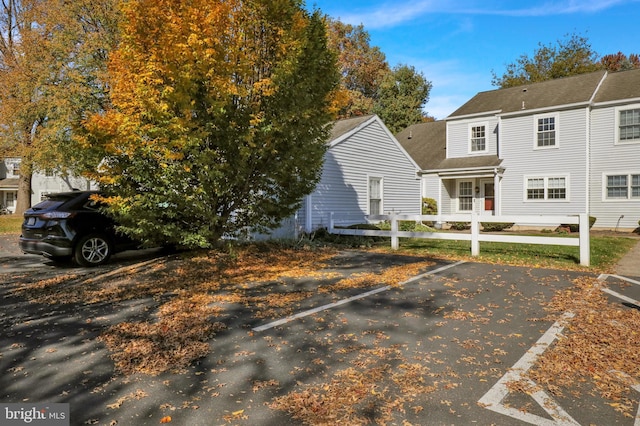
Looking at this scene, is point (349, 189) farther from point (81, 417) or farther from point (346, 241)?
point (81, 417)

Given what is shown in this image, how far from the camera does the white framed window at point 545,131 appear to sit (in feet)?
65.1

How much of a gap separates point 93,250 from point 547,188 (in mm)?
20313

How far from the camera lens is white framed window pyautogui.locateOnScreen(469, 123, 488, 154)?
2278 centimetres

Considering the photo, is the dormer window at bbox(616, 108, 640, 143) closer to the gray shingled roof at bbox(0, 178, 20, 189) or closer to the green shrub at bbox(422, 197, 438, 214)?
the green shrub at bbox(422, 197, 438, 214)

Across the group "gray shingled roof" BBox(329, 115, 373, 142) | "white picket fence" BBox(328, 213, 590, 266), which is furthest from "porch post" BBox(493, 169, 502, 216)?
"white picket fence" BBox(328, 213, 590, 266)

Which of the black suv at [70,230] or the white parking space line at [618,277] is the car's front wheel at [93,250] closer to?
the black suv at [70,230]

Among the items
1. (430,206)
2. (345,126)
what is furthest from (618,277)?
(430,206)

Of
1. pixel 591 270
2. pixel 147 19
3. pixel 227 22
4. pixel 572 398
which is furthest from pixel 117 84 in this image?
pixel 591 270

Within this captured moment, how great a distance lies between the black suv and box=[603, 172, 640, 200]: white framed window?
21.1m

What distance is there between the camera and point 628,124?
18281 millimetres

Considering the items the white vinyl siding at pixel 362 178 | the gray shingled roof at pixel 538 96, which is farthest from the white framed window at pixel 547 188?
the white vinyl siding at pixel 362 178

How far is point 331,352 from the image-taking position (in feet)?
13.4

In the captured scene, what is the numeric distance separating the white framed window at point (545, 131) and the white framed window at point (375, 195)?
9.07m

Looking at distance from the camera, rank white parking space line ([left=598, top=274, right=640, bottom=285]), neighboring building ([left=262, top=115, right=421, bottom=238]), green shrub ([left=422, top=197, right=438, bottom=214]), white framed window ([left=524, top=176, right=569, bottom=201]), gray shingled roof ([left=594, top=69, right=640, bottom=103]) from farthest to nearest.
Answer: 1. green shrub ([left=422, top=197, right=438, bottom=214])
2. white framed window ([left=524, top=176, right=569, bottom=201])
3. gray shingled roof ([left=594, top=69, right=640, bottom=103])
4. neighboring building ([left=262, top=115, right=421, bottom=238])
5. white parking space line ([left=598, top=274, right=640, bottom=285])
